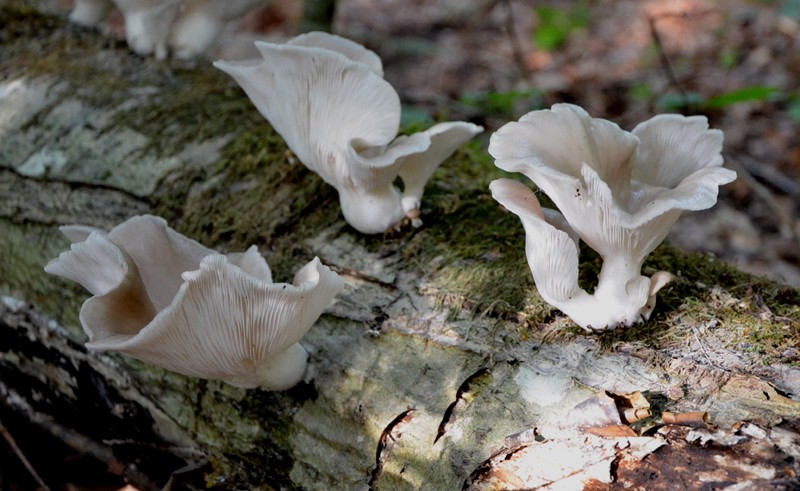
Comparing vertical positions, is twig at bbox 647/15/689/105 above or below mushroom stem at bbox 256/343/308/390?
below

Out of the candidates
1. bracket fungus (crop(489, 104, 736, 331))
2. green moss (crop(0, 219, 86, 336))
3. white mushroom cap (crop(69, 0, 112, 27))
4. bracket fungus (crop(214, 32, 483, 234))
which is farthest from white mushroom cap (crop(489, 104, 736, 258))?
white mushroom cap (crop(69, 0, 112, 27))

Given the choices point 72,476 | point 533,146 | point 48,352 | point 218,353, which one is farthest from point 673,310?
point 72,476

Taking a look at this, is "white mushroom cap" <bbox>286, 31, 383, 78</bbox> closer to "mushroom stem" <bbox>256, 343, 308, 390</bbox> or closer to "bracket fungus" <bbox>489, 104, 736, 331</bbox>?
"bracket fungus" <bbox>489, 104, 736, 331</bbox>

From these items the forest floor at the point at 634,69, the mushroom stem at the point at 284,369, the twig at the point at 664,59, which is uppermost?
the mushroom stem at the point at 284,369

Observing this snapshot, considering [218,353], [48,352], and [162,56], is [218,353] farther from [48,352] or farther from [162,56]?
[162,56]

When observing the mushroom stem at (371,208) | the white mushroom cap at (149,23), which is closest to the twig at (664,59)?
the mushroom stem at (371,208)

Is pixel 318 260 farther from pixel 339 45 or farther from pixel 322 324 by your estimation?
pixel 339 45

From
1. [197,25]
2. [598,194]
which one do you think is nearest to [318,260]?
[598,194]

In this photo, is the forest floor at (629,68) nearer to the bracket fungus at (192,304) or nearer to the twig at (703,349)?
the twig at (703,349)
